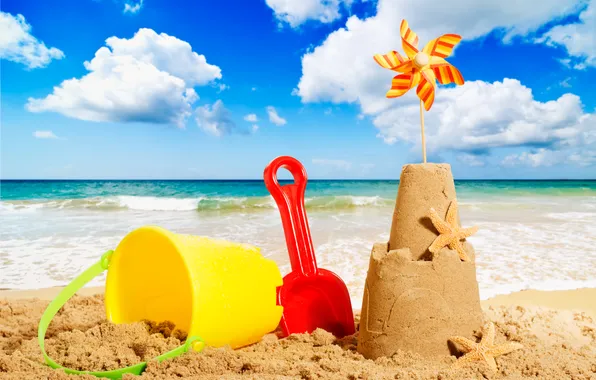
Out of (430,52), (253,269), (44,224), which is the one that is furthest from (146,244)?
(44,224)

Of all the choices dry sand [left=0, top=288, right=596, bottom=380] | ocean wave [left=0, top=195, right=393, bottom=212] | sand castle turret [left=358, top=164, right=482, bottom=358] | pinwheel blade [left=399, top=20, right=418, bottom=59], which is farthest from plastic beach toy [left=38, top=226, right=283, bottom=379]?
ocean wave [left=0, top=195, right=393, bottom=212]

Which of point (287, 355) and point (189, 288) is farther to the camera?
point (287, 355)

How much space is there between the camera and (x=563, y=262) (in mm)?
5254

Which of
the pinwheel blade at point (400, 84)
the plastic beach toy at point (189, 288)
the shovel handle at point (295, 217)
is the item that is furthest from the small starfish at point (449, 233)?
the plastic beach toy at point (189, 288)

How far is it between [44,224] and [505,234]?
942cm

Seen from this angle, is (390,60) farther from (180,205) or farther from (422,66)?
(180,205)

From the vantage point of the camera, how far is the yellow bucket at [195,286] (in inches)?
81.2

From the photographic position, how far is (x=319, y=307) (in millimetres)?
2602

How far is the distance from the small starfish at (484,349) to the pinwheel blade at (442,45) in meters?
1.39

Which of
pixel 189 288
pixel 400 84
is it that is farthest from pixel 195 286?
pixel 400 84

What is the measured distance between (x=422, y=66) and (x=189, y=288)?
1602mm

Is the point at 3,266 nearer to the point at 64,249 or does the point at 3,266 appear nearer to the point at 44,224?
the point at 64,249

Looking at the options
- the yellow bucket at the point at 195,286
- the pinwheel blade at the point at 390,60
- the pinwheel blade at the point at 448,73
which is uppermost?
the pinwheel blade at the point at 390,60

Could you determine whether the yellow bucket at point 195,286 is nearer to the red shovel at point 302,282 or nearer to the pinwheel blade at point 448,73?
the red shovel at point 302,282
